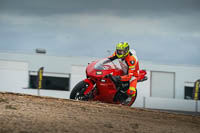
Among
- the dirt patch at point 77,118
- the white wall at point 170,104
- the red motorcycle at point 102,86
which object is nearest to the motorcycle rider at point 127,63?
the red motorcycle at point 102,86

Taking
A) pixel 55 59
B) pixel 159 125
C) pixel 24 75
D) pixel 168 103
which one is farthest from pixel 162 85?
pixel 159 125

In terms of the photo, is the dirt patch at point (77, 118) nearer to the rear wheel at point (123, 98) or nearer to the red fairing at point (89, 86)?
the red fairing at point (89, 86)

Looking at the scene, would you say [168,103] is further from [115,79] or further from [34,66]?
[115,79]

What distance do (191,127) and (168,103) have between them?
30.7 m

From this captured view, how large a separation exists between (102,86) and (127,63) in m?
0.95

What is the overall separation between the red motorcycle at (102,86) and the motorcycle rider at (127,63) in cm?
15

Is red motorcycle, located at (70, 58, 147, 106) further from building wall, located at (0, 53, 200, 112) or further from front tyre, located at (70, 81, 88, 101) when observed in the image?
building wall, located at (0, 53, 200, 112)

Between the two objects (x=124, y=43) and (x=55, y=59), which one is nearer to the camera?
(x=124, y=43)

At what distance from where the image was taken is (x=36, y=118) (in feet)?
24.0

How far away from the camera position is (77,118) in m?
7.73

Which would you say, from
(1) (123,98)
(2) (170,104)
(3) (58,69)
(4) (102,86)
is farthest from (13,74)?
(4) (102,86)

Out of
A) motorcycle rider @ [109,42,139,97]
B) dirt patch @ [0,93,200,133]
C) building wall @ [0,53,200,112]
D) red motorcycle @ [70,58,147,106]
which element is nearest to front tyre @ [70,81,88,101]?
red motorcycle @ [70,58,147,106]

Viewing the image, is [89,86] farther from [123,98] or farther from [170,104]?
[170,104]

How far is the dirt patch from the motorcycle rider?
1763mm
